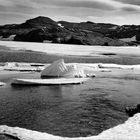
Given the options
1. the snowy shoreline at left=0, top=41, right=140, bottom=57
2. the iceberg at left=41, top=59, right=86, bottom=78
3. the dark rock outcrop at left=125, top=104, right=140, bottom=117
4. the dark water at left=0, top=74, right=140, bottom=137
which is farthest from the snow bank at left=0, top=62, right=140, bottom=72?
the snowy shoreline at left=0, top=41, right=140, bottom=57

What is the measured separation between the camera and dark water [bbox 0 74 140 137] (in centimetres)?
1494

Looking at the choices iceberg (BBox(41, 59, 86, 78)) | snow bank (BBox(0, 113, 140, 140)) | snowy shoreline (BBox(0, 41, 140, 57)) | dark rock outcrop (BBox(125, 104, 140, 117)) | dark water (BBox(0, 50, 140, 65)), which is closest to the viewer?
snow bank (BBox(0, 113, 140, 140))

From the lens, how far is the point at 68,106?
18.5 meters

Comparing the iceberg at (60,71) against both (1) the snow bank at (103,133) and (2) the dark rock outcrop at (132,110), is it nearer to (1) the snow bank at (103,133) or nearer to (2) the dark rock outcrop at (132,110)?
(2) the dark rock outcrop at (132,110)

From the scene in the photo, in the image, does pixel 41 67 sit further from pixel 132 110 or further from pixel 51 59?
pixel 132 110

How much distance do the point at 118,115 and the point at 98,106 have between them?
2126 millimetres

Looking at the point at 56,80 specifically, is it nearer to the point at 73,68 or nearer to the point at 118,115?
the point at 73,68

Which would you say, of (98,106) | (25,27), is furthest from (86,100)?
(25,27)

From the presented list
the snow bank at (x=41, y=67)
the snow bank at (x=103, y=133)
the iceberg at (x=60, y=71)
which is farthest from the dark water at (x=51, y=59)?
the snow bank at (x=103, y=133)

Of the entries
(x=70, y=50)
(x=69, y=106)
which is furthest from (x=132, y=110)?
(x=70, y=50)

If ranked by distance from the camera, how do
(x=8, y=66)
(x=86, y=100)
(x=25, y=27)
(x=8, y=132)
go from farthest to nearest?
1. (x=25, y=27)
2. (x=8, y=66)
3. (x=86, y=100)
4. (x=8, y=132)

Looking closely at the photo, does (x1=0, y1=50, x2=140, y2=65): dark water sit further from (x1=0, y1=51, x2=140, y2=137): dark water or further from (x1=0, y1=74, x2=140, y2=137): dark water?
(x1=0, y1=74, x2=140, y2=137): dark water

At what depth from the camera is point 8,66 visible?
120ft

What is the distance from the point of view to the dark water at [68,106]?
1494 centimetres
